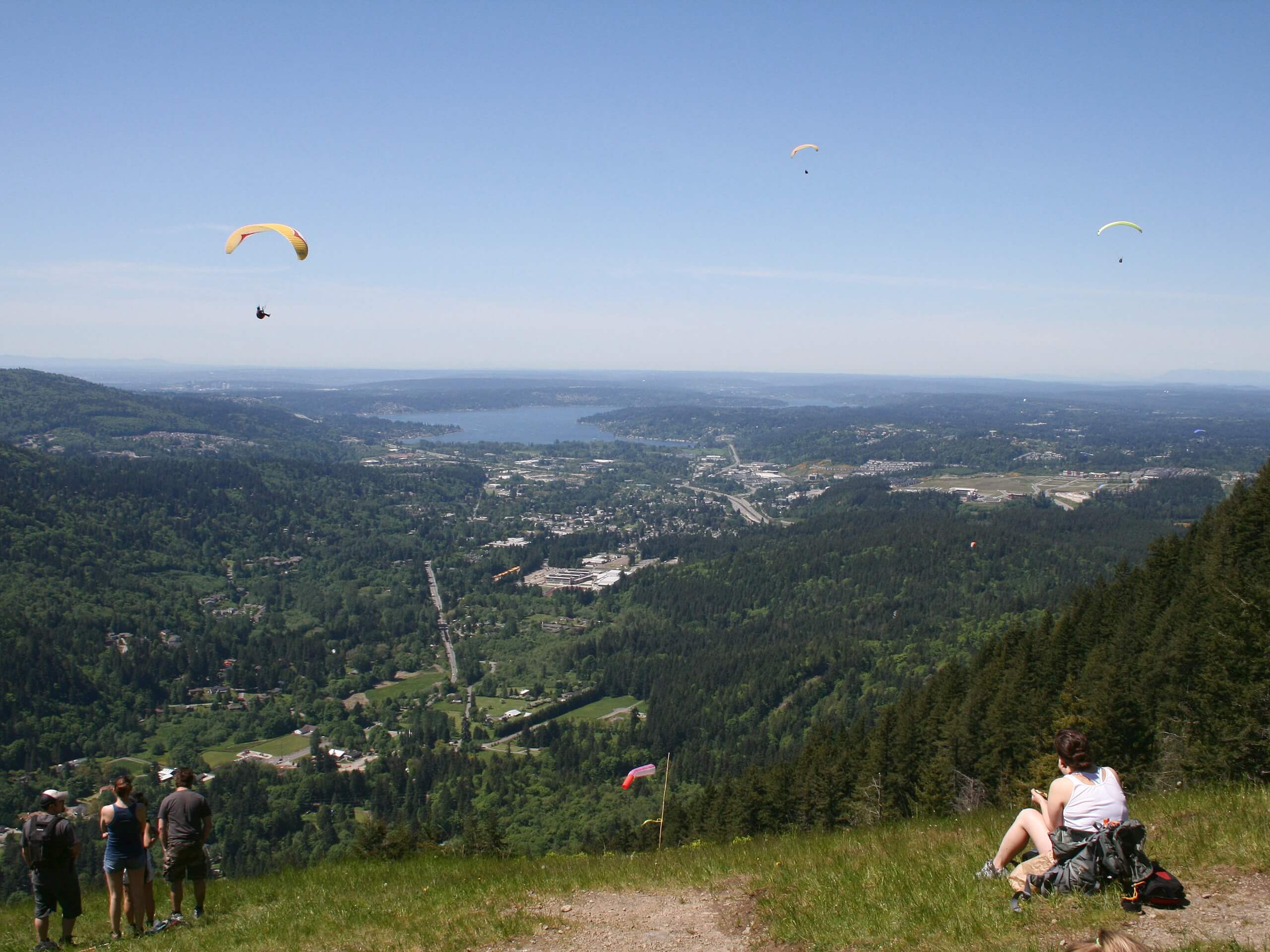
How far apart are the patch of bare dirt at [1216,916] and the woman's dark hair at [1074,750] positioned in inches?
52.9


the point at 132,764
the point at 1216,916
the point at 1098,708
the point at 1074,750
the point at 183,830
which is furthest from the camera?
the point at 132,764

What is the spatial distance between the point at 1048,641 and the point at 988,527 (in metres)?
86.9

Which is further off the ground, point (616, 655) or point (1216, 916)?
point (1216, 916)

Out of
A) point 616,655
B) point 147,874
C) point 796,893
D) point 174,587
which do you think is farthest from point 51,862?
point 174,587

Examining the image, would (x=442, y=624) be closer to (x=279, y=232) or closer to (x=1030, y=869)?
(x=279, y=232)

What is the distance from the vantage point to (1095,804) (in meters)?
7.68

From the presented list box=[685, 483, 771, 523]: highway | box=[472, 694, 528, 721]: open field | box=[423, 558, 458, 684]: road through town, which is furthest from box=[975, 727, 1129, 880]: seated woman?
box=[685, 483, 771, 523]: highway

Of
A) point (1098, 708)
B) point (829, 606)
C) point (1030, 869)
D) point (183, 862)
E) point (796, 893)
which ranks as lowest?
point (829, 606)

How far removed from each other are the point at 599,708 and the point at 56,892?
62834 mm

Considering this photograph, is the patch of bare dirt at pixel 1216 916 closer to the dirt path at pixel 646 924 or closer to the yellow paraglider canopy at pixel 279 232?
the dirt path at pixel 646 924

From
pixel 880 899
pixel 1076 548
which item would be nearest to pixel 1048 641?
pixel 880 899

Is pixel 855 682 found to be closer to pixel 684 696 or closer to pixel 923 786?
pixel 684 696

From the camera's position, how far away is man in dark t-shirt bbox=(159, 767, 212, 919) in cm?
1026

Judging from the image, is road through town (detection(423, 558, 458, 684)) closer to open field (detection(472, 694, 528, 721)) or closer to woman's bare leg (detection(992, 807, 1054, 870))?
open field (detection(472, 694, 528, 721))
